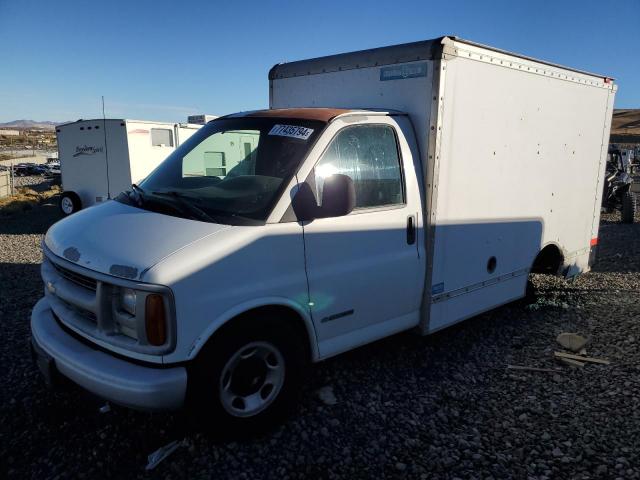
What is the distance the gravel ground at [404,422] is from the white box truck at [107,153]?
9006 mm

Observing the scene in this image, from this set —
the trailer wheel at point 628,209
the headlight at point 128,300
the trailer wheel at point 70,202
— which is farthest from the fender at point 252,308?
the trailer wheel at point 70,202

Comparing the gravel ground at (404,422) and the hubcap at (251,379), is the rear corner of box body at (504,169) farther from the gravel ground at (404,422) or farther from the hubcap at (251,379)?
the hubcap at (251,379)

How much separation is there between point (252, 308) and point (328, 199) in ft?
2.82

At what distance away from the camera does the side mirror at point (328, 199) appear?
321 cm

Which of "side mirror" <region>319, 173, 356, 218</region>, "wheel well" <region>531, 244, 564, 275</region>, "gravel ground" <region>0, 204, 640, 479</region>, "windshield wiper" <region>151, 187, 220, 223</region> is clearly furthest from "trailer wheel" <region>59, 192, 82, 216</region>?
"side mirror" <region>319, 173, 356, 218</region>

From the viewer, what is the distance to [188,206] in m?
3.31

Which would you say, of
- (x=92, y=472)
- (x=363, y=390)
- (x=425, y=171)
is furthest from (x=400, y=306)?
(x=92, y=472)

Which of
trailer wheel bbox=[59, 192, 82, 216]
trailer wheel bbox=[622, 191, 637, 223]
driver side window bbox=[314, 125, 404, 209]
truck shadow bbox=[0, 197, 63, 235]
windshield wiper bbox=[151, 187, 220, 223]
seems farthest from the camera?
trailer wheel bbox=[59, 192, 82, 216]

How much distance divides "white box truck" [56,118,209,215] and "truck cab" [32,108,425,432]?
33.0 feet

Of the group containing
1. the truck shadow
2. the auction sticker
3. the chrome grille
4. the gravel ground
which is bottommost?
the gravel ground

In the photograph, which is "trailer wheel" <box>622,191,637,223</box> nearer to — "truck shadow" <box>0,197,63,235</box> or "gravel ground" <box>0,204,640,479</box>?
"gravel ground" <box>0,204,640,479</box>

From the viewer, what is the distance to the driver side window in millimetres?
3516

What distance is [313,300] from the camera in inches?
132

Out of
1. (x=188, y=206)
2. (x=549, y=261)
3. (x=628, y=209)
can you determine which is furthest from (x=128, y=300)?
(x=628, y=209)
